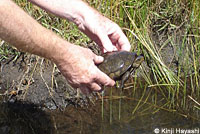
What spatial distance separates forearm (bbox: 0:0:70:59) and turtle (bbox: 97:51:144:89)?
0.57 meters

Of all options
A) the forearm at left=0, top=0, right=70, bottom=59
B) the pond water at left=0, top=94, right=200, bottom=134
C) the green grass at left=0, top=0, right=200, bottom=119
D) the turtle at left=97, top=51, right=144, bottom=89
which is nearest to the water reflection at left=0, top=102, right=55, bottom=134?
the pond water at left=0, top=94, right=200, bottom=134

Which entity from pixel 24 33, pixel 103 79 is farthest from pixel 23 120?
pixel 24 33

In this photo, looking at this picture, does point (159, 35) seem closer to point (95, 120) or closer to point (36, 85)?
point (95, 120)

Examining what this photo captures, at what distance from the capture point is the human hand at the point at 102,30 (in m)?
2.73

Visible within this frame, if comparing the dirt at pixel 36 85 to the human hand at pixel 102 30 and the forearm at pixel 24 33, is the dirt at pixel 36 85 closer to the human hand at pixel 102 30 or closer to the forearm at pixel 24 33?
the human hand at pixel 102 30

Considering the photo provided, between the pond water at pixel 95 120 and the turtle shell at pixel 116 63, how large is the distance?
0.80 m

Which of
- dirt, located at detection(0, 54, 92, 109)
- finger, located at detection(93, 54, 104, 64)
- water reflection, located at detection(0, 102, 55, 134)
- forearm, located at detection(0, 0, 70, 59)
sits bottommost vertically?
water reflection, located at detection(0, 102, 55, 134)

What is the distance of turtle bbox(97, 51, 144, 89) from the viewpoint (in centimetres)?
274

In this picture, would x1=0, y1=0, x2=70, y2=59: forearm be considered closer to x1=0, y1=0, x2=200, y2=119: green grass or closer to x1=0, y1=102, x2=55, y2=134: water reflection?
x1=0, y1=102, x2=55, y2=134: water reflection

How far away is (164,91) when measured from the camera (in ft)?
12.9

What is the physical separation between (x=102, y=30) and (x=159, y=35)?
6.49 feet

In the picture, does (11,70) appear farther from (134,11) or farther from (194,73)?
(194,73)

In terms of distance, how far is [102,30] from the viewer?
2.75 metres

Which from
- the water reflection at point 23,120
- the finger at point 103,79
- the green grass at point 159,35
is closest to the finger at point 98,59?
the finger at point 103,79
